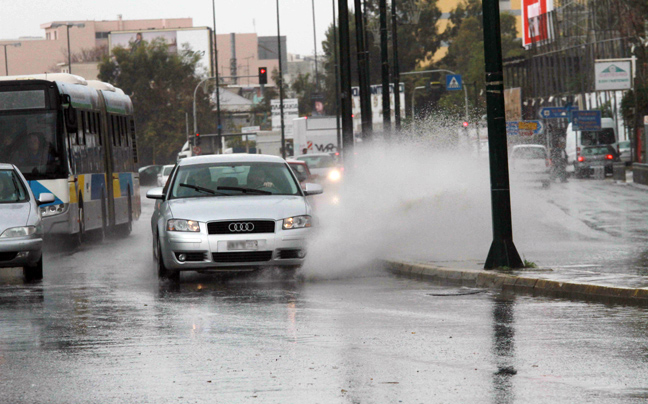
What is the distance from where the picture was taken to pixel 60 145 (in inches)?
813

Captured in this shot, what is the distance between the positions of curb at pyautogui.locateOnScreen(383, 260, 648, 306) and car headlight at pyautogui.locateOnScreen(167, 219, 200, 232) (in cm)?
282

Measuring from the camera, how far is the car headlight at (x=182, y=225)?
14.2 m

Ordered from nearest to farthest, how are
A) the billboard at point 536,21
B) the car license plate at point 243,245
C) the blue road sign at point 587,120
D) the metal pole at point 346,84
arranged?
the car license plate at point 243,245 → the metal pole at point 346,84 → the blue road sign at point 587,120 → the billboard at point 536,21

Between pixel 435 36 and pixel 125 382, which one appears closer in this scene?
pixel 125 382

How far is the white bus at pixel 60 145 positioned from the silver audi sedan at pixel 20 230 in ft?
12.9

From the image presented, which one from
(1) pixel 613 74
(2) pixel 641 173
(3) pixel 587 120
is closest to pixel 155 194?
(2) pixel 641 173

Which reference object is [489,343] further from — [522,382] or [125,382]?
[125,382]

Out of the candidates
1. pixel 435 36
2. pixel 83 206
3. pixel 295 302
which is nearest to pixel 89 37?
pixel 435 36

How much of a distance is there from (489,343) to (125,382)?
9.34 feet

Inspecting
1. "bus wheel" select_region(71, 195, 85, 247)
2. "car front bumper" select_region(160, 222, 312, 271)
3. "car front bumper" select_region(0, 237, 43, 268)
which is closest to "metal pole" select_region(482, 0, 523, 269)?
"car front bumper" select_region(160, 222, 312, 271)

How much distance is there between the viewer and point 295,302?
39.6 ft

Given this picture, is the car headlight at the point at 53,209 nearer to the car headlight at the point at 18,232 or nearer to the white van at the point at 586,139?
the car headlight at the point at 18,232

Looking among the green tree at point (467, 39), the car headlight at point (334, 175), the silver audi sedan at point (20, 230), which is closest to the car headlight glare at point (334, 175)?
the car headlight at point (334, 175)

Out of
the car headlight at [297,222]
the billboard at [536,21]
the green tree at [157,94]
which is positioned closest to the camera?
the car headlight at [297,222]
